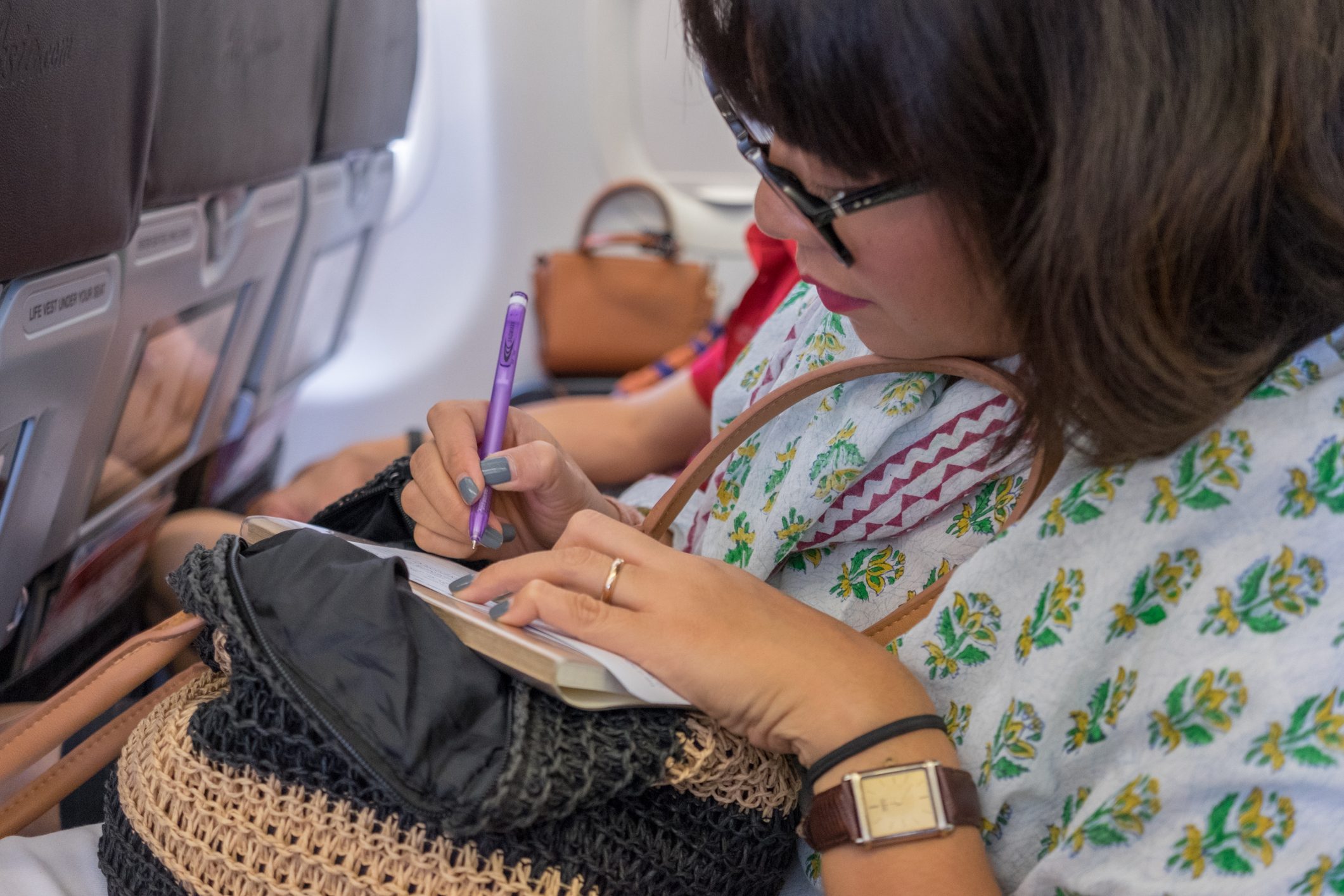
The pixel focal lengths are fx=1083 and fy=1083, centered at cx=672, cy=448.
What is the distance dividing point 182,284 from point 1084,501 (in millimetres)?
945

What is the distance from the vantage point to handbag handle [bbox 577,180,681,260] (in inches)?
97.0

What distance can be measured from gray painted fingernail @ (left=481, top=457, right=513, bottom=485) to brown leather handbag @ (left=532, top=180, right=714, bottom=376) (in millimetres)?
1624

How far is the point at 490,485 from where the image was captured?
0.85 metres

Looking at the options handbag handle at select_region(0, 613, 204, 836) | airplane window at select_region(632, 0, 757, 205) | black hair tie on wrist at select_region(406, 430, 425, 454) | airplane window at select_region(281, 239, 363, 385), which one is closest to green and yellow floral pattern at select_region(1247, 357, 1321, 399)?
handbag handle at select_region(0, 613, 204, 836)

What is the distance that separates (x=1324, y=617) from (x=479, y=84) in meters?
2.22

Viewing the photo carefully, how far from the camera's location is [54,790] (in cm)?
78

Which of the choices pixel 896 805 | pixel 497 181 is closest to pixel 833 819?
pixel 896 805

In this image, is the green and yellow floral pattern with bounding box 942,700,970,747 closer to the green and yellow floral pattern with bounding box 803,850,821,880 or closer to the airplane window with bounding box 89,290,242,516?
the green and yellow floral pattern with bounding box 803,850,821,880

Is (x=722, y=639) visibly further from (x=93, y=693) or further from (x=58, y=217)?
(x=58, y=217)

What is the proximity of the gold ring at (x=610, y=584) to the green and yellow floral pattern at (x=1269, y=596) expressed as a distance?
351mm

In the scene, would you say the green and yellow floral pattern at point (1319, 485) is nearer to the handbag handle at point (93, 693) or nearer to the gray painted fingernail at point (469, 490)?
the gray painted fingernail at point (469, 490)

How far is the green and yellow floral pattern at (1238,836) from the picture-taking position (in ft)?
1.94

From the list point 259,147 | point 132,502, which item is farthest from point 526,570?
point 132,502

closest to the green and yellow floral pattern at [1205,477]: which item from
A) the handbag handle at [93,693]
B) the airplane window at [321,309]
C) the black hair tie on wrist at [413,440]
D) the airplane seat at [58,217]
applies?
the handbag handle at [93,693]
